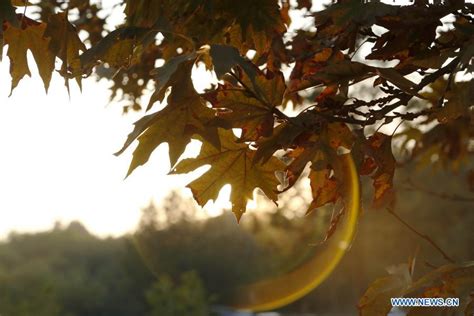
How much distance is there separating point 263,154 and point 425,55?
0.51 meters

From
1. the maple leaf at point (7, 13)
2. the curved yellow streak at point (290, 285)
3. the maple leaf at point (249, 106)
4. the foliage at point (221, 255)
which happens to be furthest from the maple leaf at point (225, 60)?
the foliage at point (221, 255)

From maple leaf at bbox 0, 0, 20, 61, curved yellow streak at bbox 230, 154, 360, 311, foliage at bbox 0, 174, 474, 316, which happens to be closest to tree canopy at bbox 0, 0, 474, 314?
maple leaf at bbox 0, 0, 20, 61

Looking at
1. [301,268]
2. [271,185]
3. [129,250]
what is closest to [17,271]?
[129,250]

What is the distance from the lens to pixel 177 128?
5.63 ft

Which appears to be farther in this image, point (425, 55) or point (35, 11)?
point (35, 11)

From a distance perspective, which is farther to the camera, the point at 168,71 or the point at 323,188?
the point at 323,188

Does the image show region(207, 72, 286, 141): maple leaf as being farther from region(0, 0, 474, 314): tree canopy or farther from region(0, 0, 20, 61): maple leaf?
region(0, 0, 20, 61): maple leaf

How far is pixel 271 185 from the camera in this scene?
1.98m

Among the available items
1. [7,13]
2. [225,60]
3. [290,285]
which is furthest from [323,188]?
[290,285]

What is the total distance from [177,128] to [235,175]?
1.07ft

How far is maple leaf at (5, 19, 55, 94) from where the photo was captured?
197cm

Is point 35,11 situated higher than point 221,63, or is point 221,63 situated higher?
point 35,11

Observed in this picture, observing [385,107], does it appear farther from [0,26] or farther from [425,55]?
[0,26]

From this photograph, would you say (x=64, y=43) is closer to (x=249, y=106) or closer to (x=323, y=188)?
(x=249, y=106)
